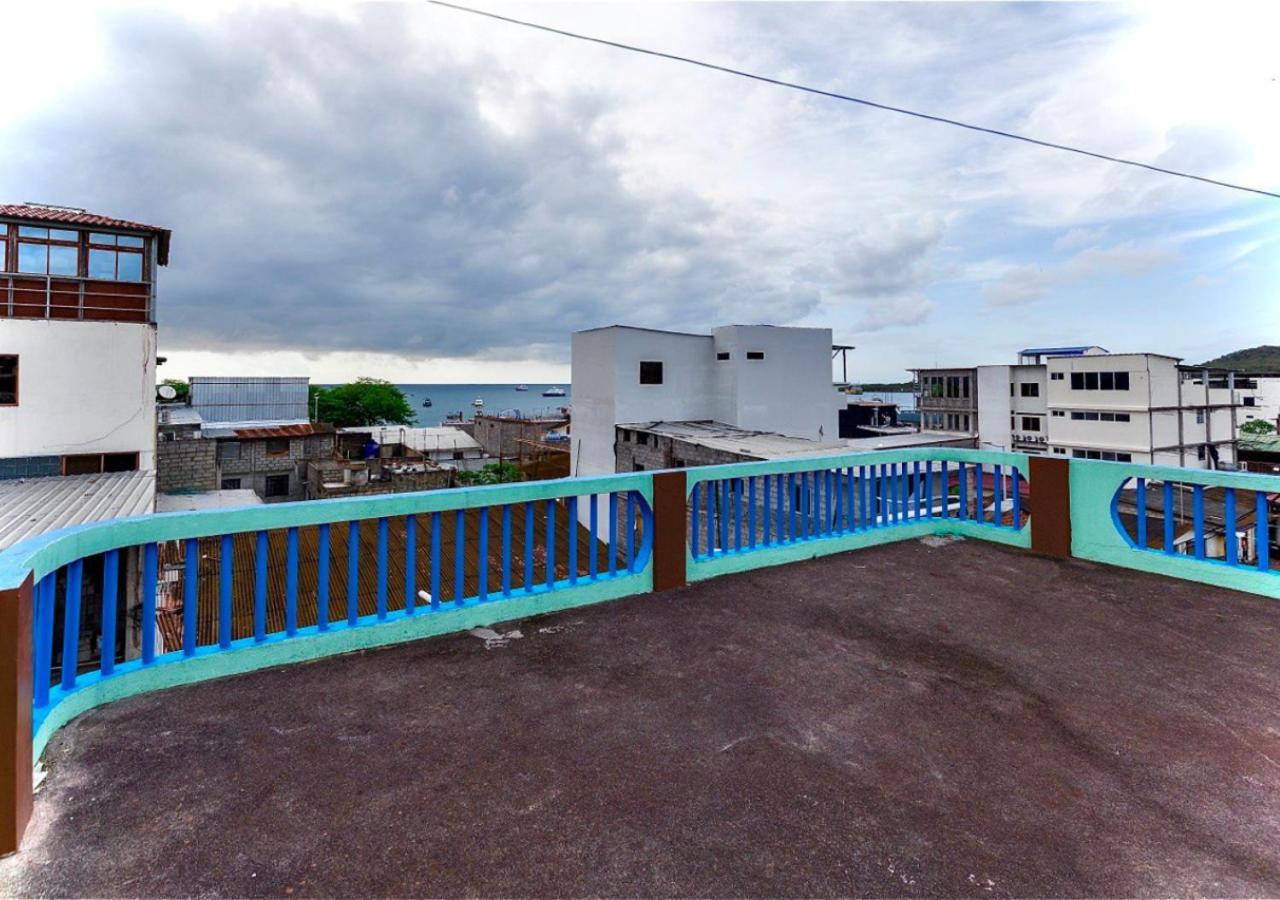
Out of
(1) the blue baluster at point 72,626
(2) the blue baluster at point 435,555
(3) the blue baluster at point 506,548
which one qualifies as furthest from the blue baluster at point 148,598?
(3) the blue baluster at point 506,548

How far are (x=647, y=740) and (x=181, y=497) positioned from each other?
68.9ft

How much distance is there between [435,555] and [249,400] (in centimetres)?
3771

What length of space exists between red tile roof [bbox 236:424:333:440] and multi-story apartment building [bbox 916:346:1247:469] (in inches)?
1405

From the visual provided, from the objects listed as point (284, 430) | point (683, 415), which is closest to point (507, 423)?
point (284, 430)

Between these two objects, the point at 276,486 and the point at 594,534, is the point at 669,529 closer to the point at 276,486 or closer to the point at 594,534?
the point at 594,534

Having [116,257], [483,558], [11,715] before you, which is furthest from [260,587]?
[116,257]

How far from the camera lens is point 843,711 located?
2557 mm

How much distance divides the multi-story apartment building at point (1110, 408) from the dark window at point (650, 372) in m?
20.9

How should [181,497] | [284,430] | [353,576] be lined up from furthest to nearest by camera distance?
1. [284,430]
2. [181,497]
3. [353,576]

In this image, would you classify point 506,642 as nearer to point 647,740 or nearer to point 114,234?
point 647,740

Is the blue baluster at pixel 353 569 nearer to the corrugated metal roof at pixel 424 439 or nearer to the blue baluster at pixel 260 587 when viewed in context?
the blue baluster at pixel 260 587

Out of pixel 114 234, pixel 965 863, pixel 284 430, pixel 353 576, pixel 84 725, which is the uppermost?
pixel 114 234

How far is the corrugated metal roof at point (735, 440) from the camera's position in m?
13.7

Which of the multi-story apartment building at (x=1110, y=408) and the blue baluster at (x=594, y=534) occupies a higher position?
the multi-story apartment building at (x=1110, y=408)
